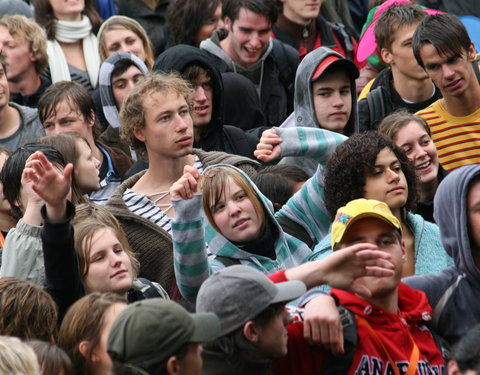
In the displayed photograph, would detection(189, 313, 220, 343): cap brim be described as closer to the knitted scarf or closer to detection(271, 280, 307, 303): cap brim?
detection(271, 280, 307, 303): cap brim

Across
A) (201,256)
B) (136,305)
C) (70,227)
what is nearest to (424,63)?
(201,256)

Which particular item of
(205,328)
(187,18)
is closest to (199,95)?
(187,18)

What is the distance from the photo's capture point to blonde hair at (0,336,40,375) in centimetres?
402

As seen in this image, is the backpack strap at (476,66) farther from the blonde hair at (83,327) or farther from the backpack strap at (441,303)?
the blonde hair at (83,327)

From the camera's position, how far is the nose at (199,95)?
738 centimetres

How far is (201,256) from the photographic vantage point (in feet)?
17.3

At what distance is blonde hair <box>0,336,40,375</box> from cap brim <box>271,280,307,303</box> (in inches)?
35.5

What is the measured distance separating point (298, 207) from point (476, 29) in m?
3.85

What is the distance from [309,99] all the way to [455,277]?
240 cm

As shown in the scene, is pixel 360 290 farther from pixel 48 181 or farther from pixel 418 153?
pixel 418 153

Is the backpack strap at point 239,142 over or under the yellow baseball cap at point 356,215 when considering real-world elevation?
under

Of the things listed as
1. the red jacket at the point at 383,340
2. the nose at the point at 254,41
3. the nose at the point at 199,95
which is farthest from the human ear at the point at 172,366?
the nose at the point at 254,41

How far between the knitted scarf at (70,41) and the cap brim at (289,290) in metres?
4.86

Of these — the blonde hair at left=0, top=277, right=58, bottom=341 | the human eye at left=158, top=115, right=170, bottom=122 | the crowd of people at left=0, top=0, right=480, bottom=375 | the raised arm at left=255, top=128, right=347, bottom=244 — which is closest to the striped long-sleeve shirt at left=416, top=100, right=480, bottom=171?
the crowd of people at left=0, top=0, right=480, bottom=375
